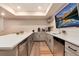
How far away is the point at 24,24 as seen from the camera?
25.5 ft

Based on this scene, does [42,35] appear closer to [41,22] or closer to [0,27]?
[41,22]

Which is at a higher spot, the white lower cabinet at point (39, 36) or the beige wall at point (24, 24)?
the beige wall at point (24, 24)

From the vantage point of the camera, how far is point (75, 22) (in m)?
2.87

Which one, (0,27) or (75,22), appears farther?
(0,27)

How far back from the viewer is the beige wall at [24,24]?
7719mm

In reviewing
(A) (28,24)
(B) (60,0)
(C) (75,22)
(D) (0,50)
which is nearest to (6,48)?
(D) (0,50)

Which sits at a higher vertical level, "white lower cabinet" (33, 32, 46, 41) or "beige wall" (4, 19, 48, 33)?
"beige wall" (4, 19, 48, 33)

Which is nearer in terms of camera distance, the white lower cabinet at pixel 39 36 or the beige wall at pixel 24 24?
the white lower cabinet at pixel 39 36

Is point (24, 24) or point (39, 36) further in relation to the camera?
point (24, 24)

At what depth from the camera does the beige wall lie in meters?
7.72

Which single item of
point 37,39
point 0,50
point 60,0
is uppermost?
point 60,0

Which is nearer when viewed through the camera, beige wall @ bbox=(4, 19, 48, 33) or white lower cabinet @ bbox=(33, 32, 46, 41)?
white lower cabinet @ bbox=(33, 32, 46, 41)

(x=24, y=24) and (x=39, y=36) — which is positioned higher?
(x=24, y=24)

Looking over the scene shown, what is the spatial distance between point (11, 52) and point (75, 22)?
2218 millimetres
